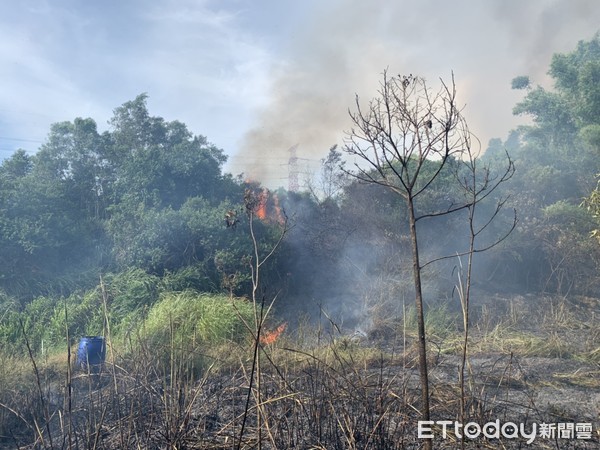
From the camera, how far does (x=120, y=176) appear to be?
16000mm

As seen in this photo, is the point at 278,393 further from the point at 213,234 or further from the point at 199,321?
the point at 213,234

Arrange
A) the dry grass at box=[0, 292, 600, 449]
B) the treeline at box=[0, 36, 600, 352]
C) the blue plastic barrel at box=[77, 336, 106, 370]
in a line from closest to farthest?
the dry grass at box=[0, 292, 600, 449]
the blue plastic barrel at box=[77, 336, 106, 370]
the treeline at box=[0, 36, 600, 352]

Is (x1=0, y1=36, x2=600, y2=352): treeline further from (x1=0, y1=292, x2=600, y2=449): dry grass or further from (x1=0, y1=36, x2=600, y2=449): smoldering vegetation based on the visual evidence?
(x1=0, y1=292, x2=600, y2=449): dry grass

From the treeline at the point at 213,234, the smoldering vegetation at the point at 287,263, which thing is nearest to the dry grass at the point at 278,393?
Result: the smoldering vegetation at the point at 287,263

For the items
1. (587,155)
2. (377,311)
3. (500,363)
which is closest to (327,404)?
(500,363)

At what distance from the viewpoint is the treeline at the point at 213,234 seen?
12266mm

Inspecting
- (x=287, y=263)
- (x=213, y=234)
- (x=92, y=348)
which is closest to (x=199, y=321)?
(x=92, y=348)

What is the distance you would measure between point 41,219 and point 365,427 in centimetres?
1239

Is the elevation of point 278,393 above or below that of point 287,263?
below

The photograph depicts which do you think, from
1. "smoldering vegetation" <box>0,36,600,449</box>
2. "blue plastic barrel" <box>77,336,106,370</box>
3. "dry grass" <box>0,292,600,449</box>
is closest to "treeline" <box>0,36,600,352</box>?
"smoldering vegetation" <box>0,36,600,449</box>

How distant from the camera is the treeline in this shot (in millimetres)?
12266

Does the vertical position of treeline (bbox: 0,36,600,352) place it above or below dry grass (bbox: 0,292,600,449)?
above

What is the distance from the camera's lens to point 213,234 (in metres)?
12.9

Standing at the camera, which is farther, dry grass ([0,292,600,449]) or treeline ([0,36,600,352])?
treeline ([0,36,600,352])
